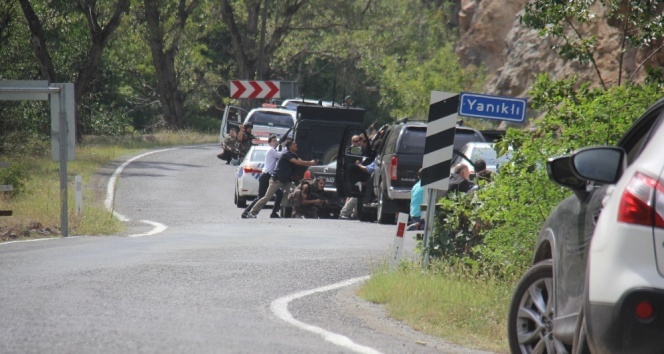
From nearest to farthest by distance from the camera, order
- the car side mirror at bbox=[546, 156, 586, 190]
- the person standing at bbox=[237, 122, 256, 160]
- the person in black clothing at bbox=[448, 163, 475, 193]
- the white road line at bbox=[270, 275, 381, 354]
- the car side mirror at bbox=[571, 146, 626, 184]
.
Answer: the car side mirror at bbox=[571, 146, 626, 184] → the car side mirror at bbox=[546, 156, 586, 190] → the white road line at bbox=[270, 275, 381, 354] → the person in black clothing at bbox=[448, 163, 475, 193] → the person standing at bbox=[237, 122, 256, 160]

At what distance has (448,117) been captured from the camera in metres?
11.6

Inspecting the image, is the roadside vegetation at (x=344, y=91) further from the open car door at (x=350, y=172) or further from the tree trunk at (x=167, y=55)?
the open car door at (x=350, y=172)

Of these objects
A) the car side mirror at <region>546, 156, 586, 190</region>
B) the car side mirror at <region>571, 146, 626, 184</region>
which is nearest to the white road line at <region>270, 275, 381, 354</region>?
the car side mirror at <region>546, 156, 586, 190</region>

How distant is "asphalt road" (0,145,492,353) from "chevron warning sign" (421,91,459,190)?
98cm

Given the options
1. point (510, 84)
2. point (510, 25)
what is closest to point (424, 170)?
point (510, 84)

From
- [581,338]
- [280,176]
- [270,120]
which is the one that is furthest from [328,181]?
[581,338]

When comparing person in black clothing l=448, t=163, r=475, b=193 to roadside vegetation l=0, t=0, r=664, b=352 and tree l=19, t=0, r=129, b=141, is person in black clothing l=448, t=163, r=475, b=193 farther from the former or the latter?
tree l=19, t=0, r=129, b=141

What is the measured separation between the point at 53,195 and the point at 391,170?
7496 mm

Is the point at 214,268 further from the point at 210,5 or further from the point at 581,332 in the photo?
the point at 210,5

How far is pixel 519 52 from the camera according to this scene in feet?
136

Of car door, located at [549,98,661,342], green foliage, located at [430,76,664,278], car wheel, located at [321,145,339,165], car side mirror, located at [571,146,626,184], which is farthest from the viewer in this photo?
car wheel, located at [321,145,339,165]

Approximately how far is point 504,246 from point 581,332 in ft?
14.6

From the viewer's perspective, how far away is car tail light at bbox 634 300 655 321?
15.2 feet

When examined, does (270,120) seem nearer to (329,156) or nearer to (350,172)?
(329,156)
